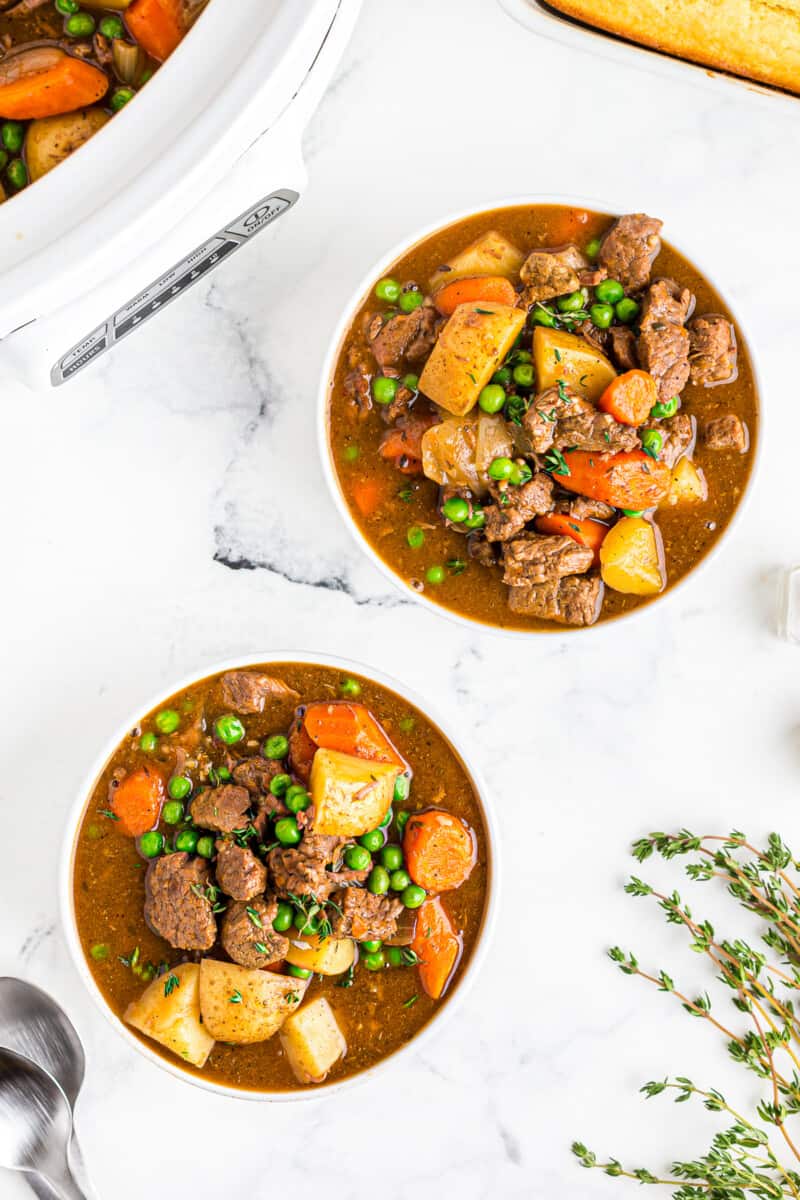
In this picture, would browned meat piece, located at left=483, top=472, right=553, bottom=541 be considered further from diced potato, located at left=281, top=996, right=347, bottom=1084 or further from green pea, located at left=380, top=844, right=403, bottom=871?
diced potato, located at left=281, top=996, right=347, bottom=1084

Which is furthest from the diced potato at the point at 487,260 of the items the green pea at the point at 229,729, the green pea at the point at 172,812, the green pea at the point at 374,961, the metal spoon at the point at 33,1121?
the metal spoon at the point at 33,1121

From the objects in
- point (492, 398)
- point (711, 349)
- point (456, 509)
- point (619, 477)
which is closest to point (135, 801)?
point (456, 509)

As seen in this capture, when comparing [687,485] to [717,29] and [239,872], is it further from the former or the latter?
[239,872]

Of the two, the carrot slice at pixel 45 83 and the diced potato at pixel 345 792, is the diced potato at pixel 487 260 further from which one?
the diced potato at pixel 345 792

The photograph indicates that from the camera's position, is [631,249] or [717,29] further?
[717,29]

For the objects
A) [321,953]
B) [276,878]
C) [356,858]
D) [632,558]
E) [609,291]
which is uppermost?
[609,291]

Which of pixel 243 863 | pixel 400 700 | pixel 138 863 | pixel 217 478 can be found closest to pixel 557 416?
pixel 400 700
